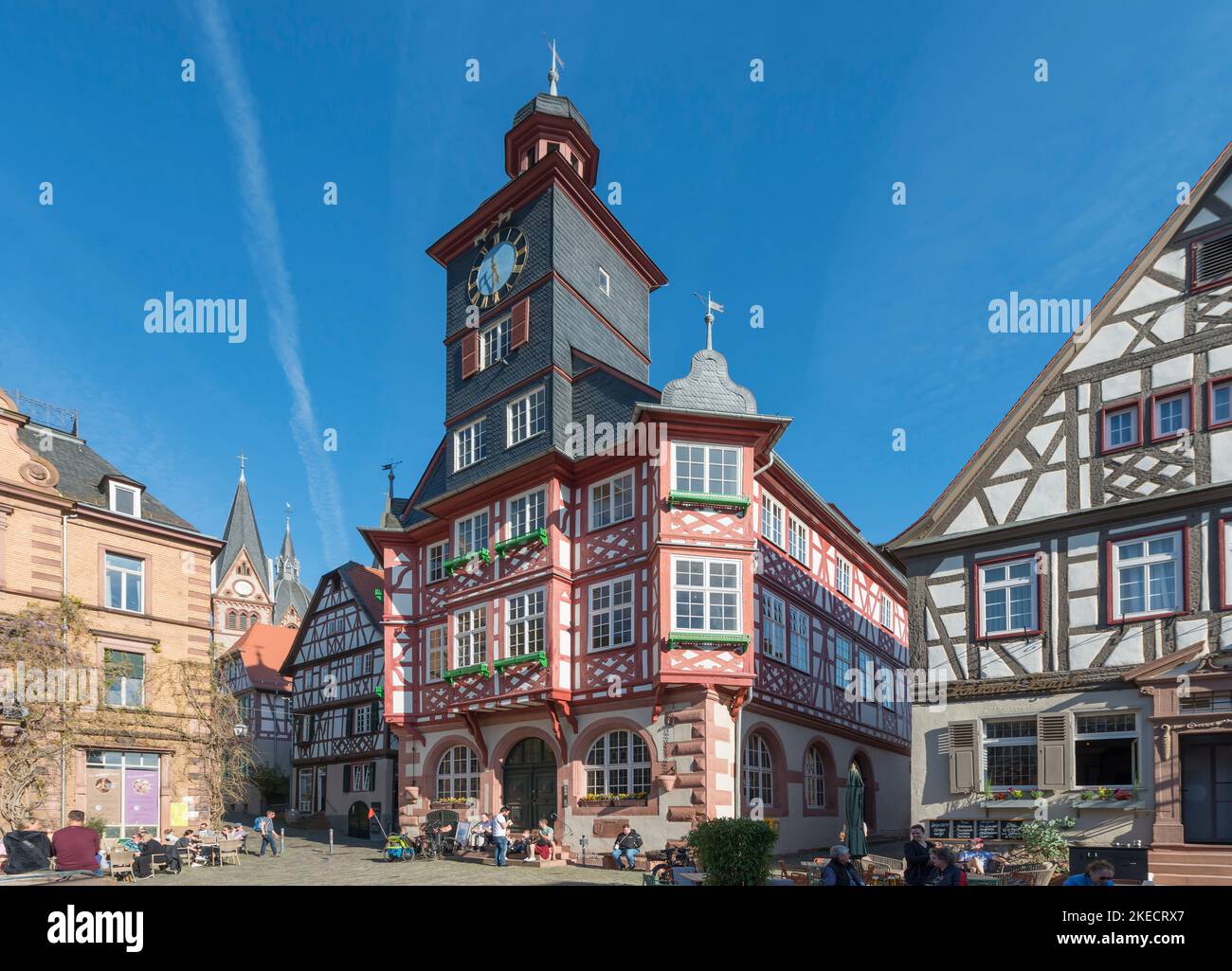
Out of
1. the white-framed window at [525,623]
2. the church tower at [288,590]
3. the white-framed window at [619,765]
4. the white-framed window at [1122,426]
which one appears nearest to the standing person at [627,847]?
the white-framed window at [619,765]

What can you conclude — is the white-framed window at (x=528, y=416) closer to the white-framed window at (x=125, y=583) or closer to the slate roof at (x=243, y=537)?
the white-framed window at (x=125, y=583)

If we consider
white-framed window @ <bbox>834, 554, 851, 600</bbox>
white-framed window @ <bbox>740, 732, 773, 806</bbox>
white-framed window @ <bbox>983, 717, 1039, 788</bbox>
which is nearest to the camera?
white-framed window @ <bbox>983, 717, 1039, 788</bbox>

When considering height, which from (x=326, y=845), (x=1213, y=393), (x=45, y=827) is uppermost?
(x=1213, y=393)

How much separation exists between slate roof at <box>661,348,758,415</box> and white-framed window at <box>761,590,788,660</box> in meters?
5.18

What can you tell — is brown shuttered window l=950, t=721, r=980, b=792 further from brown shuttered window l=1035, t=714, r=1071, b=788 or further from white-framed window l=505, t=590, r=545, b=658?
white-framed window l=505, t=590, r=545, b=658

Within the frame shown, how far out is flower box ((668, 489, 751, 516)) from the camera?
968 inches

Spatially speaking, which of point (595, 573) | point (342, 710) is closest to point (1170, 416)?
point (595, 573)

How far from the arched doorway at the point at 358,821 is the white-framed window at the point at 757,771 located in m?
19.6

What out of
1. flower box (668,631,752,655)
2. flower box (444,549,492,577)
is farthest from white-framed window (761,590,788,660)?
flower box (444,549,492,577)

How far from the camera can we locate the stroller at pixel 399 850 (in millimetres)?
26283

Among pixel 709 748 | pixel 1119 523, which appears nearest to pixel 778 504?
pixel 709 748
